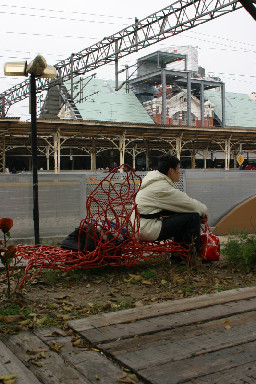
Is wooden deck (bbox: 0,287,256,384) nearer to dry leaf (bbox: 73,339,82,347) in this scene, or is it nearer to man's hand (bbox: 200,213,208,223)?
dry leaf (bbox: 73,339,82,347)

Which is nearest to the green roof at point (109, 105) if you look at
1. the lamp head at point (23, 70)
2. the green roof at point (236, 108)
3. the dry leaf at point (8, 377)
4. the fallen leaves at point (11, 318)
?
the green roof at point (236, 108)

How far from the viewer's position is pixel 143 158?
3494 cm

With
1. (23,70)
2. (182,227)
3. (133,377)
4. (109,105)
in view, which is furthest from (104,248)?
(109,105)

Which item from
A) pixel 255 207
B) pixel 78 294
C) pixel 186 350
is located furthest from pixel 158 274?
pixel 255 207

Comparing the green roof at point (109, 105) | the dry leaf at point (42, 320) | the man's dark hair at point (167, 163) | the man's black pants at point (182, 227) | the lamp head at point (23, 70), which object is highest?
the green roof at point (109, 105)

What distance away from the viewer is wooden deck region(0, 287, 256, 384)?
2426 mm

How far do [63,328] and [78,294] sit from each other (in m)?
1.11

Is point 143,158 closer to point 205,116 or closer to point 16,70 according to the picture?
point 205,116

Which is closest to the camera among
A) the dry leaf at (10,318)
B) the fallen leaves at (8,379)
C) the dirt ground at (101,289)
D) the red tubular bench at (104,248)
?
the fallen leaves at (8,379)

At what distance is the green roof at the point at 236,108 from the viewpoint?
4462 cm

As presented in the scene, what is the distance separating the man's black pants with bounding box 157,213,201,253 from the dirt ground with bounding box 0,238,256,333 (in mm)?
333

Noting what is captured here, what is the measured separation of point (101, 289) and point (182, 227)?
1.35 m

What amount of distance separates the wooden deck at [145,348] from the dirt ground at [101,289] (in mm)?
362

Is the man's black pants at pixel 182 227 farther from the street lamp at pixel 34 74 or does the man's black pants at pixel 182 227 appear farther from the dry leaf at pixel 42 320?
the street lamp at pixel 34 74
